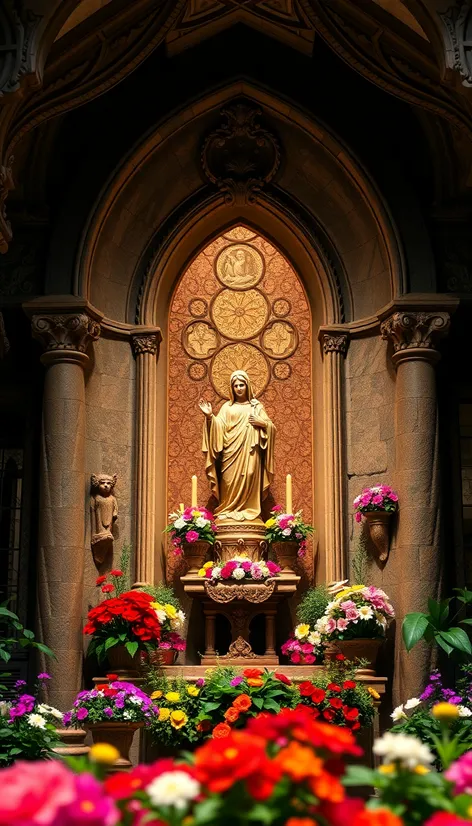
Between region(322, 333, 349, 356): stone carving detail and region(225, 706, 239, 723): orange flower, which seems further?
region(322, 333, 349, 356): stone carving detail

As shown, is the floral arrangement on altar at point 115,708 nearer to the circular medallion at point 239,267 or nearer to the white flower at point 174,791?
the circular medallion at point 239,267

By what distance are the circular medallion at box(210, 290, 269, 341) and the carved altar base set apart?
11.5ft

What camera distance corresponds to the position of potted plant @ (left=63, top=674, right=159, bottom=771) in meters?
9.66

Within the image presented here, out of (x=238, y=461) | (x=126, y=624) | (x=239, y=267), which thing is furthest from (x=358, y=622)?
(x=239, y=267)

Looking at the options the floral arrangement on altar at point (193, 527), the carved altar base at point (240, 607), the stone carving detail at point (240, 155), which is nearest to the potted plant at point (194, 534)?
the floral arrangement on altar at point (193, 527)

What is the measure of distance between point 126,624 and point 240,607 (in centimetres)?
174

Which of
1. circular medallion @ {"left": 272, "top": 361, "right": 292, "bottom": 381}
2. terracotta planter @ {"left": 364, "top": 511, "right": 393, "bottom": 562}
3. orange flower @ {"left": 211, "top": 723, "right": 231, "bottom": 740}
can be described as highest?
circular medallion @ {"left": 272, "top": 361, "right": 292, "bottom": 381}

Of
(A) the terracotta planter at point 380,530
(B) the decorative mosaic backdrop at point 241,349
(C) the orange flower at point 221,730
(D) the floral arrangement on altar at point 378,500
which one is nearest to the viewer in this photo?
(C) the orange flower at point 221,730

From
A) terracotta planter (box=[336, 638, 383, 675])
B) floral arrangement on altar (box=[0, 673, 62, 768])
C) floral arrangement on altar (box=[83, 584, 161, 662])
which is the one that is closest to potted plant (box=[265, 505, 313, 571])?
terracotta planter (box=[336, 638, 383, 675])

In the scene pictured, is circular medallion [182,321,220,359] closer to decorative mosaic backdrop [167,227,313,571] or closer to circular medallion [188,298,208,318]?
decorative mosaic backdrop [167,227,313,571]

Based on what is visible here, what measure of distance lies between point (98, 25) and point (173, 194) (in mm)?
2560

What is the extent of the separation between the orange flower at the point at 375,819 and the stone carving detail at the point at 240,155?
40.3ft

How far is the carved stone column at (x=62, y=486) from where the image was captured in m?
11.8

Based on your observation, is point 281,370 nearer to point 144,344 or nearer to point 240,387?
point 240,387
